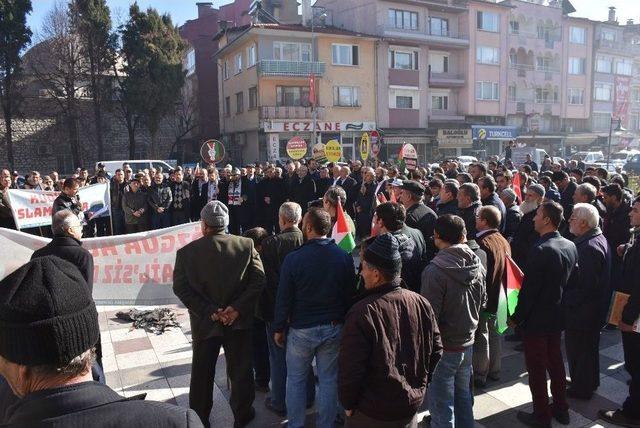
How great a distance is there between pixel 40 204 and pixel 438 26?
3730 cm

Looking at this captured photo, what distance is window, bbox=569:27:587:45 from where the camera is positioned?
49.4 meters

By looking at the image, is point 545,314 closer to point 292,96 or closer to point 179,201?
point 179,201

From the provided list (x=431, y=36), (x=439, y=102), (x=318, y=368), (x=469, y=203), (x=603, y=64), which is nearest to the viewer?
(x=318, y=368)

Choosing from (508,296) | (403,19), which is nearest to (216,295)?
(508,296)

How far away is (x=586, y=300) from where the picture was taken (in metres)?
4.44

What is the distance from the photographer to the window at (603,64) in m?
53.3

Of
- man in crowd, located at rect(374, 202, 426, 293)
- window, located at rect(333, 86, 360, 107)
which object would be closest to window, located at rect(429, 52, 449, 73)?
window, located at rect(333, 86, 360, 107)

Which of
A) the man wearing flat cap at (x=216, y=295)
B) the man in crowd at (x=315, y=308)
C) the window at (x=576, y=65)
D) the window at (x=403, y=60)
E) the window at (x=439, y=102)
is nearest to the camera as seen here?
the man in crowd at (x=315, y=308)

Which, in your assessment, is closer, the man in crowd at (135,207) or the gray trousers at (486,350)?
the gray trousers at (486,350)

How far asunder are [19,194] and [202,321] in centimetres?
703

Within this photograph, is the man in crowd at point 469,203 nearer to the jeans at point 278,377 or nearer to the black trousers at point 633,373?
the black trousers at point 633,373

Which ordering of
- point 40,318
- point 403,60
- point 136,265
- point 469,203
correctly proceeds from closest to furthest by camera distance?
point 40,318, point 469,203, point 136,265, point 403,60

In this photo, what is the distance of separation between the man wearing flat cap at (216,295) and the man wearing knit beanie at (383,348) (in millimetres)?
1476

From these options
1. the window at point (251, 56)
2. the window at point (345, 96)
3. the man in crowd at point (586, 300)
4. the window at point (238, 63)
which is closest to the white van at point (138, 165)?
the window at point (251, 56)
